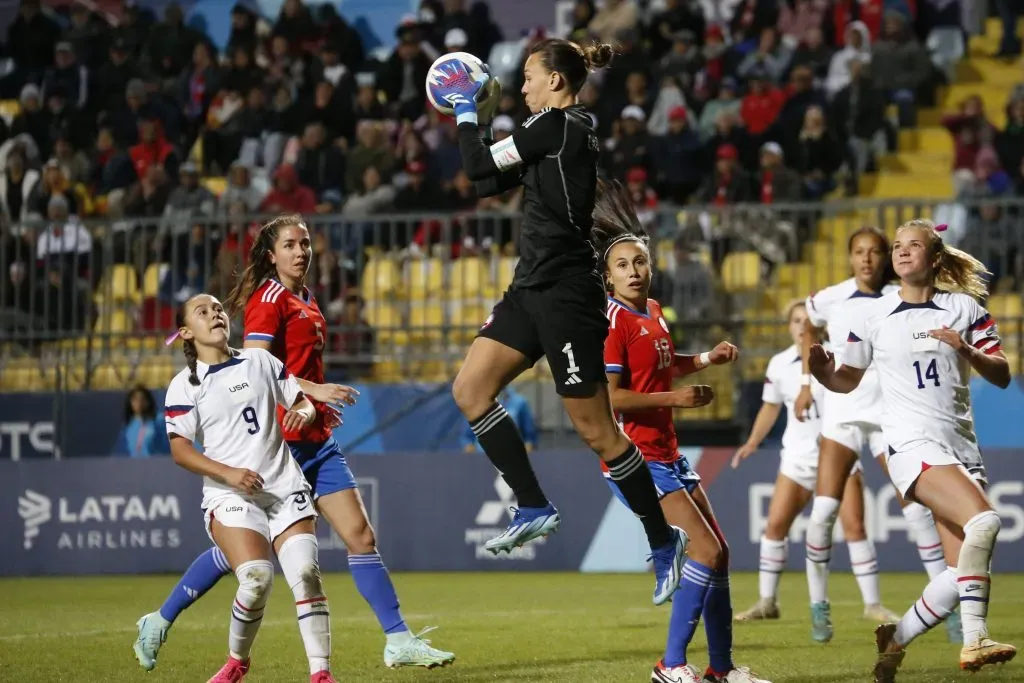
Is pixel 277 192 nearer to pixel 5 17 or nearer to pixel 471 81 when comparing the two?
pixel 5 17

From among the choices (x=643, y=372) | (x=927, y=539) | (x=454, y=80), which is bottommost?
(x=927, y=539)

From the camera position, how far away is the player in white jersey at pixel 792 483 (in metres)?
10.9

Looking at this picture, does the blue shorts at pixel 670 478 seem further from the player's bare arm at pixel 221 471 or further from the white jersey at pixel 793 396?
the white jersey at pixel 793 396

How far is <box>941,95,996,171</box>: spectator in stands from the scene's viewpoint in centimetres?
1822

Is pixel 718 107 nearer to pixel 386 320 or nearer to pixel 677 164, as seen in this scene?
pixel 677 164

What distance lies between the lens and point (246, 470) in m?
7.40

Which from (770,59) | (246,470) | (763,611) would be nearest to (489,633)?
(763,611)

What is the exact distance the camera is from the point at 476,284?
16.6 m

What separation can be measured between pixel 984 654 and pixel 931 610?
0.47 metres

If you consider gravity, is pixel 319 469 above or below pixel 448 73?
below


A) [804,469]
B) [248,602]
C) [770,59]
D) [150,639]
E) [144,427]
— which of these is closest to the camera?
[248,602]

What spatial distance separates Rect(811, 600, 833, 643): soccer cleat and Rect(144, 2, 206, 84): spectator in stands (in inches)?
639

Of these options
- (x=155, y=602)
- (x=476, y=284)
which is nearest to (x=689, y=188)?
(x=476, y=284)

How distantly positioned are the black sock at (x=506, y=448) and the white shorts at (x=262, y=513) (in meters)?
1.10
